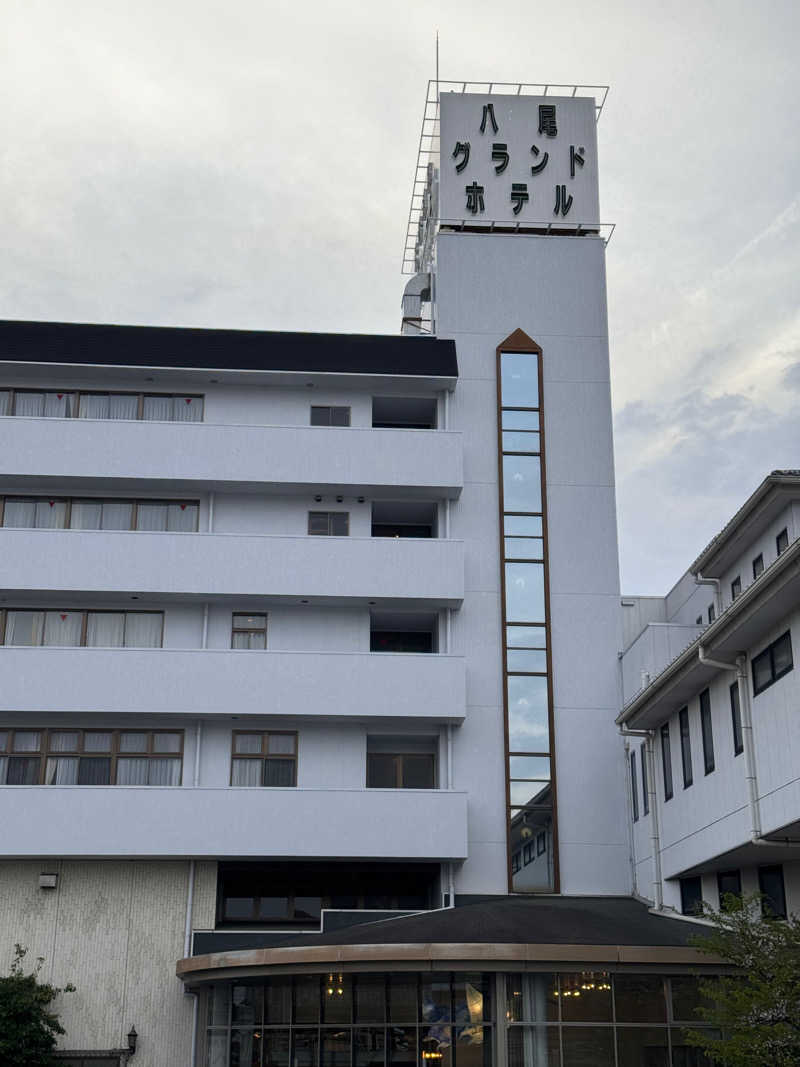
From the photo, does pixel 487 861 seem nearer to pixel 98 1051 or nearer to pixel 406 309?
pixel 98 1051

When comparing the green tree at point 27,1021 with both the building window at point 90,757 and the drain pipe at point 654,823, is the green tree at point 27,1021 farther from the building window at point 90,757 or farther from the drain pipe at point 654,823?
the drain pipe at point 654,823

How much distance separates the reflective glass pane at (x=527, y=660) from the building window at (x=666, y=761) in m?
5.21

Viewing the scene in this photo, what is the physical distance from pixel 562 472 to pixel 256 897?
14.1m

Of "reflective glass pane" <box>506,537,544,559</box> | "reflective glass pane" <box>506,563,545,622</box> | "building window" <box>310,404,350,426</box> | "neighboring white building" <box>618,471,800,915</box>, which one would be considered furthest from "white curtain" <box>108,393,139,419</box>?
"neighboring white building" <box>618,471,800,915</box>

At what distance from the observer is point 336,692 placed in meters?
36.4

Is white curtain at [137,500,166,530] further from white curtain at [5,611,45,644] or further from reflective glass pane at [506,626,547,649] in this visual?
reflective glass pane at [506,626,547,649]

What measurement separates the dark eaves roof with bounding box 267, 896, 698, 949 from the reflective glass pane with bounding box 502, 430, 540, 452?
13.2 metres

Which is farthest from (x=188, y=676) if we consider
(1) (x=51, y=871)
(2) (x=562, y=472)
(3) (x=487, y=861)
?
(2) (x=562, y=472)

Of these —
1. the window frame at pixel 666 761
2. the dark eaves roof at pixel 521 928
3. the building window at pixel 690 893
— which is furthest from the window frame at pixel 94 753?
the building window at pixel 690 893

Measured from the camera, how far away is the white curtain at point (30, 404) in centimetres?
3984

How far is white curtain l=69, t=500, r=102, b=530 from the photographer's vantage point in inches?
1535

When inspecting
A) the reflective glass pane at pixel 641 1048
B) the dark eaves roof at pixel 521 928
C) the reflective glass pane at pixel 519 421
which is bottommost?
the reflective glass pane at pixel 641 1048

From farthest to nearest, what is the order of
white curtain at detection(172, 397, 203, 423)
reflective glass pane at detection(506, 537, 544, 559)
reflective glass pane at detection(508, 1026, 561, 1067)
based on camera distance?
white curtain at detection(172, 397, 203, 423) < reflective glass pane at detection(506, 537, 544, 559) < reflective glass pane at detection(508, 1026, 561, 1067)

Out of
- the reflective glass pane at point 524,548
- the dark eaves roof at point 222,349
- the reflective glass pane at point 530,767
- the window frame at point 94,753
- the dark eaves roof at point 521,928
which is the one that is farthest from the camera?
the dark eaves roof at point 222,349
